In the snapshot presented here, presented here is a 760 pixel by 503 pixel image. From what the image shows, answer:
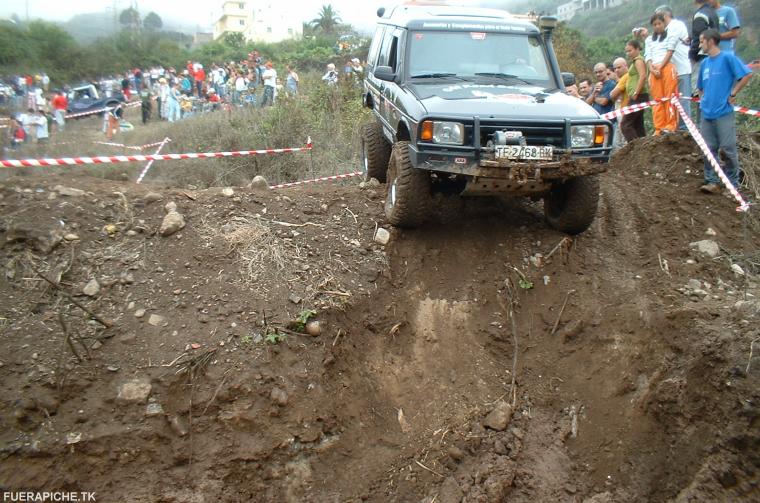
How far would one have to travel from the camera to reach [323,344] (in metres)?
4.67

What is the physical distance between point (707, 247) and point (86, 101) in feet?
68.4

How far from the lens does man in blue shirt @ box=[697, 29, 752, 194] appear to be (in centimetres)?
604

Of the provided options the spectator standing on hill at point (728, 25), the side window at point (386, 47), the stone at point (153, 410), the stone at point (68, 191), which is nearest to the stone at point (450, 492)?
the stone at point (153, 410)

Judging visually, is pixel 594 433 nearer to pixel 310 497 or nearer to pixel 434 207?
pixel 310 497

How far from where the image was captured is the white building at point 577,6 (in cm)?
3322

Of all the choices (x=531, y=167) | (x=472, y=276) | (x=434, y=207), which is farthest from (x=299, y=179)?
(x=531, y=167)

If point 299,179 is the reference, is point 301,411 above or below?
below

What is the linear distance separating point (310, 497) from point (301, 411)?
1.96ft

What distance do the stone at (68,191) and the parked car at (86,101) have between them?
16.3 metres

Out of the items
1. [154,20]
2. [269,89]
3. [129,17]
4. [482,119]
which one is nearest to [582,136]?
[482,119]

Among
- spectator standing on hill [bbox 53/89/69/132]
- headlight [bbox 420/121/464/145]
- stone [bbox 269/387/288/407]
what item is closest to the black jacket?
headlight [bbox 420/121/464/145]

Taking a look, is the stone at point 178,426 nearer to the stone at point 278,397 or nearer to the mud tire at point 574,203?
the stone at point 278,397

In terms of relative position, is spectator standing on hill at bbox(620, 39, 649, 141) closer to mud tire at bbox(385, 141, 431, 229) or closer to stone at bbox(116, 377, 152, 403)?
mud tire at bbox(385, 141, 431, 229)

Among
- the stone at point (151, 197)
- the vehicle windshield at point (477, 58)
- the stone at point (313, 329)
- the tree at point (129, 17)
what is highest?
the tree at point (129, 17)
